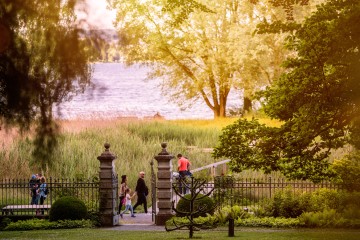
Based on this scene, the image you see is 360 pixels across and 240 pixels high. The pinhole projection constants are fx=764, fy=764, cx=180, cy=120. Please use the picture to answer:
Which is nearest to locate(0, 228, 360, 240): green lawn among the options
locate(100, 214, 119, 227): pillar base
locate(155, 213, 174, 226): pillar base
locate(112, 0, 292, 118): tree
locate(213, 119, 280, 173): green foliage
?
locate(100, 214, 119, 227): pillar base

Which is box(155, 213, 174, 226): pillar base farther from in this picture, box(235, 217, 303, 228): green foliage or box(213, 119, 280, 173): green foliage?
box(213, 119, 280, 173): green foliage

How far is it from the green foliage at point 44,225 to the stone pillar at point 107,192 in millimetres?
658

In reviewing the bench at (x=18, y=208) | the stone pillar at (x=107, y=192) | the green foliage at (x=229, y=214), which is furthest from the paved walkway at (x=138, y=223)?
the bench at (x=18, y=208)

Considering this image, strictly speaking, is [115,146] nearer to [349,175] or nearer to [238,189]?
[238,189]

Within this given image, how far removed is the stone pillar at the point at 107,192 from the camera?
2628 cm

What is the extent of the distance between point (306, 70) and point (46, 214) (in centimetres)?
1328

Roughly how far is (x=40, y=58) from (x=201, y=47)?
155 ft

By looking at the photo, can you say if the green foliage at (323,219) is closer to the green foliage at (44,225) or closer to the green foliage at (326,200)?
the green foliage at (326,200)

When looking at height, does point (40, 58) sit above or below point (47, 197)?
above

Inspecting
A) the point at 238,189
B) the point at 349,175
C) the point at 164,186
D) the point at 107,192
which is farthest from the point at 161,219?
the point at 349,175

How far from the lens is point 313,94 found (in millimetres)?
18062

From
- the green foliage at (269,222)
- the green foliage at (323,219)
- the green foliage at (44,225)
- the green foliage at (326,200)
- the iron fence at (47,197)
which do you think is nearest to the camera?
the green foliage at (323,219)

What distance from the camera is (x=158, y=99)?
153375 mm

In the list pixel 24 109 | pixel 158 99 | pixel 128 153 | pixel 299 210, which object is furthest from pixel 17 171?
pixel 158 99
